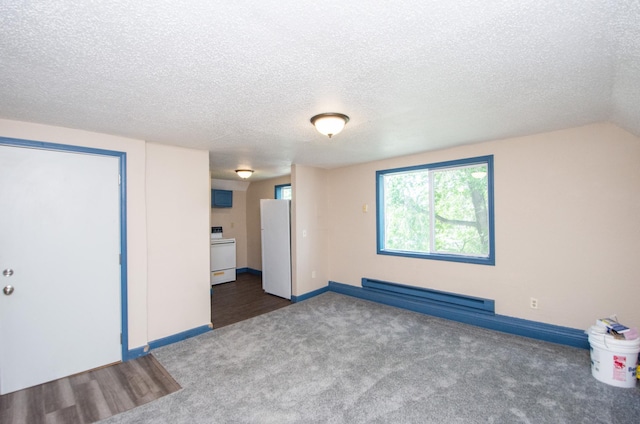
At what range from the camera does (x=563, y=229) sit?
3070 millimetres

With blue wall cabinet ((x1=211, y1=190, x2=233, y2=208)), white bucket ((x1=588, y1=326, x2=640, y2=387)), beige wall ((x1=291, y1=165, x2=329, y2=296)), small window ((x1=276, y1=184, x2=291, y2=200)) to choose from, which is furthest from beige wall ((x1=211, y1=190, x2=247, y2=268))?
white bucket ((x1=588, y1=326, x2=640, y2=387))

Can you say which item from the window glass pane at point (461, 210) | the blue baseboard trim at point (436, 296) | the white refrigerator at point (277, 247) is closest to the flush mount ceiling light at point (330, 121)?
the window glass pane at point (461, 210)

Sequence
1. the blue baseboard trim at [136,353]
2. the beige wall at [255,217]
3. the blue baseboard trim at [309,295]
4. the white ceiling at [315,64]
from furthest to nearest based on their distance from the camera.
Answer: the beige wall at [255,217]
the blue baseboard trim at [309,295]
the blue baseboard trim at [136,353]
the white ceiling at [315,64]

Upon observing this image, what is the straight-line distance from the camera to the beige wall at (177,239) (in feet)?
10.7

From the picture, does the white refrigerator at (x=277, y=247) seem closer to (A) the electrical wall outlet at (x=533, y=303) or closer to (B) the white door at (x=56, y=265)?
(B) the white door at (x=56, y=265)

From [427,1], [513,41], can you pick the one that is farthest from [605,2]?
[427,1]

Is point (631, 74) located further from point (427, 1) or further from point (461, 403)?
point (461, 403)

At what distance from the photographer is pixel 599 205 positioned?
9.45 feet

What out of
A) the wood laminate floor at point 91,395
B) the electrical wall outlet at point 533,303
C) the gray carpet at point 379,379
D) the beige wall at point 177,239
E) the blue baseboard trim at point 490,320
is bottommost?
the wood laminate floor at point 91,395

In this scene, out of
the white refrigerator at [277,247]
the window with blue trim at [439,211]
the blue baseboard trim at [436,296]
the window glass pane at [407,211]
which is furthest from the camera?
the white refrigerator at [277,247]

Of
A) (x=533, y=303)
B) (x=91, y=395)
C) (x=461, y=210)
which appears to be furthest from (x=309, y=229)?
(x=91, y=395)

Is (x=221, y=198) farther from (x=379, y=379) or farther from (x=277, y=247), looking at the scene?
(x=379, y=379)

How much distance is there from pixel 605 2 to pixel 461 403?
101 inches

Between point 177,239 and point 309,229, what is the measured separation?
2.29 m
